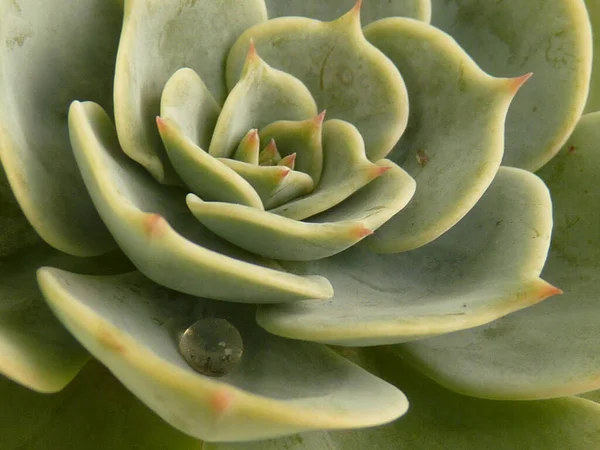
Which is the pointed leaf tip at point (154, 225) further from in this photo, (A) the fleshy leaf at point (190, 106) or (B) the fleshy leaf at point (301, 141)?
(B) the fleshy leaf at point (301, 141)

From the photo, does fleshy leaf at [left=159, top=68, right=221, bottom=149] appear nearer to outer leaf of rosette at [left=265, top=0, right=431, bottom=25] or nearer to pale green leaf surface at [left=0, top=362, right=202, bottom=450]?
outer leaf of rosette at [left=265, top=0, right=431, bottom=25]

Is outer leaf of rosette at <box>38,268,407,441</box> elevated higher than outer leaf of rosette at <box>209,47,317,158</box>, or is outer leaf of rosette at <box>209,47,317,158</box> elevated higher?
outer leaf of rosette at <box>209,47,317,158</box>

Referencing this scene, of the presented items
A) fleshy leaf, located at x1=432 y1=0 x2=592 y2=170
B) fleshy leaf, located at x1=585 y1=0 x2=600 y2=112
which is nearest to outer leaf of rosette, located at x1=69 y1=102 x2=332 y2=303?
fleshy leaf, located at x1=432 y1=0 x2=592 y2=170

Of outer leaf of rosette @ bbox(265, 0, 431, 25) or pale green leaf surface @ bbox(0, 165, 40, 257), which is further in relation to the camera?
outer leaf of rosette @ bbox(265, 0, 431, 25)

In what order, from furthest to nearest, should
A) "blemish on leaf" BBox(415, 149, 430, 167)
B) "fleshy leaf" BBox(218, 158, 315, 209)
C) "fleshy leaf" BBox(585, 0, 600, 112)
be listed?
"fleshy leaf" BBox(585, 0, 600, 112)
"blemish on leaf" BBox(415, 149, 430, 167)
"fleshy leaf" BBox(218, 158, 315, 209)

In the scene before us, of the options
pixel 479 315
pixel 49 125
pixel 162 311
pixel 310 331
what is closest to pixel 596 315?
pixel 479 315

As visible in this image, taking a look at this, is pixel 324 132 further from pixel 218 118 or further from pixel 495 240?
pixel 495 240

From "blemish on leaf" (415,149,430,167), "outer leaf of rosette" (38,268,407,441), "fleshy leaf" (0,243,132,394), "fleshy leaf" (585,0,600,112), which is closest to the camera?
"outer leaf of rosette" (38,268,407,441)

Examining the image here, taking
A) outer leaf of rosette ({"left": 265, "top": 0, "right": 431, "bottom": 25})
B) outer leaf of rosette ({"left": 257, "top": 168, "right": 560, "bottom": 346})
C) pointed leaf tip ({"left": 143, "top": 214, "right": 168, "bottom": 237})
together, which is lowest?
outer leaf of rosette ({"left": 257, "top": 168, "right": 560, "bottom": 346})
